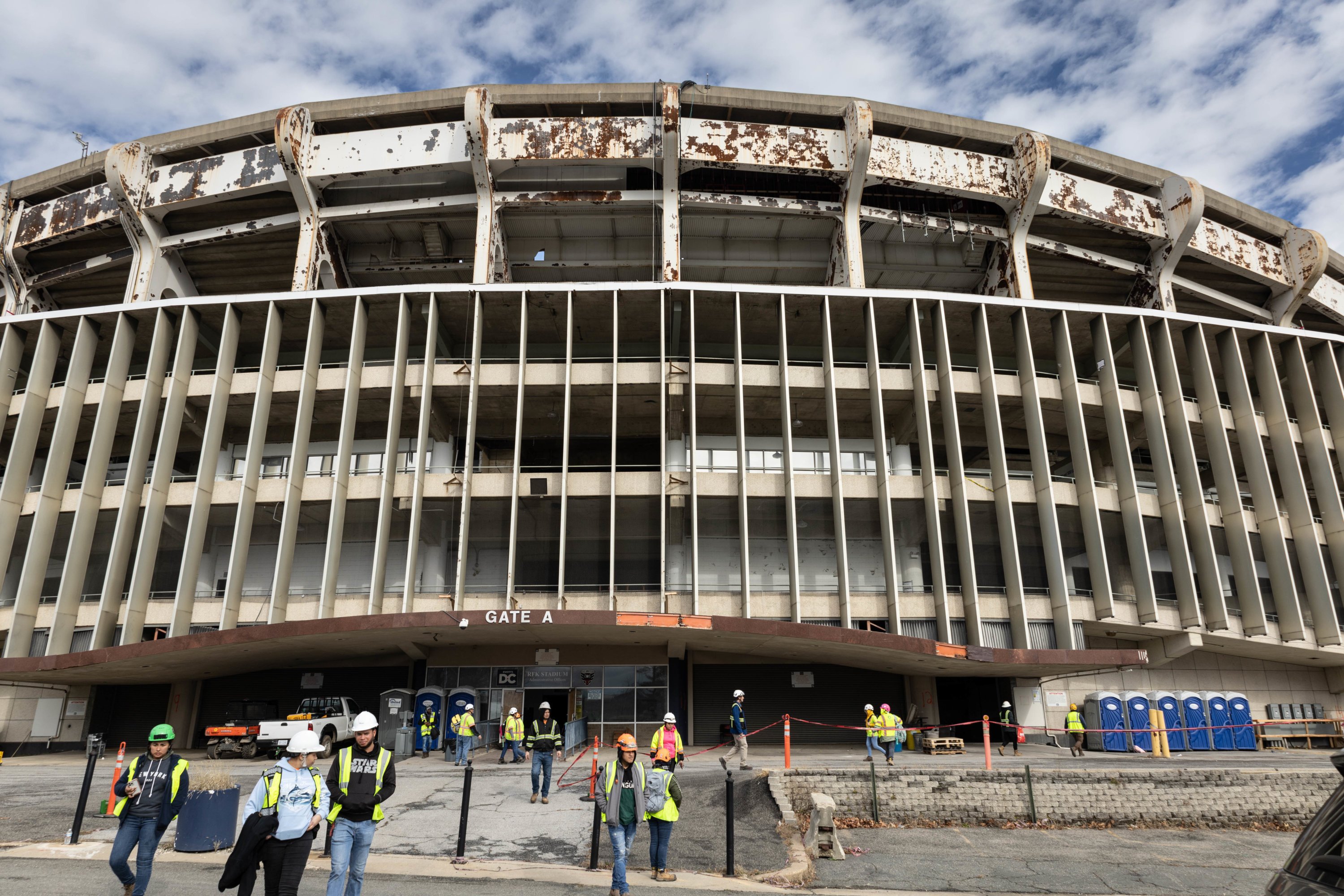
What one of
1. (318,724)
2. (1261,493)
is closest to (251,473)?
(318,724)

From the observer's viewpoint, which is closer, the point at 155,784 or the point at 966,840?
the point at 155,784

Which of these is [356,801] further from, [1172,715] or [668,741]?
[1172,715]

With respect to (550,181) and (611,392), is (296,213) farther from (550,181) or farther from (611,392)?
(611,392)

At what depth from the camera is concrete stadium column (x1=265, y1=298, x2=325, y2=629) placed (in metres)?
29.6

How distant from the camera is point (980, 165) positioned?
34.0 metres

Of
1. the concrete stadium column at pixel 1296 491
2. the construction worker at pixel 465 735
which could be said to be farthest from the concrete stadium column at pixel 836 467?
the concrete stadium column at pixel 1296 491

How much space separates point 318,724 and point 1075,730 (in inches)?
841

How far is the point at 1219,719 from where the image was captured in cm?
2858

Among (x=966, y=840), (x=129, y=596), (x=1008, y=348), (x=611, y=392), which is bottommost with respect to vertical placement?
(x=966, y=840)

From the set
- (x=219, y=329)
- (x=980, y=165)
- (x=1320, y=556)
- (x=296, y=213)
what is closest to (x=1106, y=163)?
(x=980, y=165)

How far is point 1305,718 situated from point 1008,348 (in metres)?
18.6

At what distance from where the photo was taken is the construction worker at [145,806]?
8.51 metres

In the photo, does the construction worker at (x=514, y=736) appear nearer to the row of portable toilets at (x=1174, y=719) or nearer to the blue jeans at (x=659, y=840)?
the blue jeans at (x=659, y=840)

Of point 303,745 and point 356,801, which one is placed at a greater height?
point 303,745
